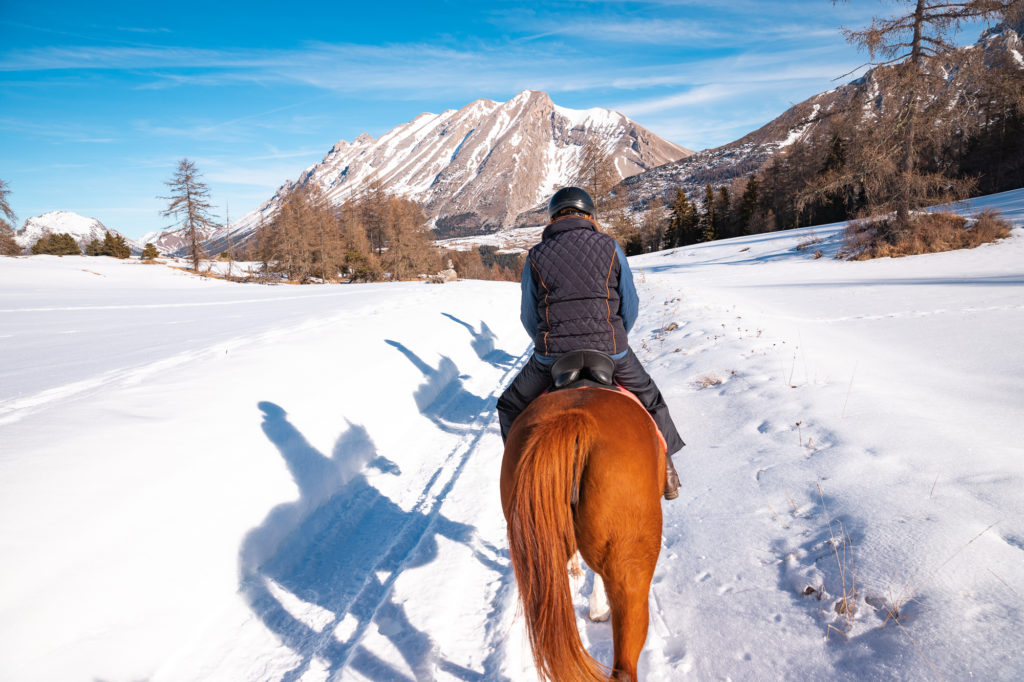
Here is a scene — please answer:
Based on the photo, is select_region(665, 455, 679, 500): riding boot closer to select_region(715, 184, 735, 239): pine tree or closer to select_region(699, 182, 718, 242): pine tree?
select_region(699, 182, 718, 242): pine tree

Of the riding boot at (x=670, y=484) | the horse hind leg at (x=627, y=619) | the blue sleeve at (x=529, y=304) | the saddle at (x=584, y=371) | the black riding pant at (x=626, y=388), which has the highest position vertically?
the blue sleeve at (x=529, y=304)

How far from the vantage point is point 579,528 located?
75.0 inches

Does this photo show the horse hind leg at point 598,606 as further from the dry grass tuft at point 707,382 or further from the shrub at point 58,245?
the shrub at point 58,245

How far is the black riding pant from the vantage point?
2986mm

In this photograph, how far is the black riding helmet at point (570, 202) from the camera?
10.1 ft

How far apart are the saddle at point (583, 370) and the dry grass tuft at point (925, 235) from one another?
18.7m

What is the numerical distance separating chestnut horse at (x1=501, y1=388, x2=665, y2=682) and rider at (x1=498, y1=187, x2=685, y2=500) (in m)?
0.97

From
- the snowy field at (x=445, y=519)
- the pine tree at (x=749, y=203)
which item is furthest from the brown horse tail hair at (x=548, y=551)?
the pine tree at (x=749, y=203)

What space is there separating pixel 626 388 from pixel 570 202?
1.34 m

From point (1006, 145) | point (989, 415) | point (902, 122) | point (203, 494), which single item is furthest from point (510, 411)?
point (1006, 145)

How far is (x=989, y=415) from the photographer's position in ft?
11.9

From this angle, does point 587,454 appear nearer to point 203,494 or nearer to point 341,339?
point 203,494

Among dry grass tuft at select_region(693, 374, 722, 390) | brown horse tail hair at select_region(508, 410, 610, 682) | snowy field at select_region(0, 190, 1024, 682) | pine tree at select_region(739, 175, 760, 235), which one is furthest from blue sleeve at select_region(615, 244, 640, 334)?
pine tree at select_region(739, 175, 760, 235)

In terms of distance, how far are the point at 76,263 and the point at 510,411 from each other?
47.0 m
